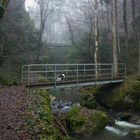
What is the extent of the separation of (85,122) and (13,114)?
436 cm

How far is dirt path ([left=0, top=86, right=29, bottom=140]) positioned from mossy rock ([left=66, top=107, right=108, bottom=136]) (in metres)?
2.41

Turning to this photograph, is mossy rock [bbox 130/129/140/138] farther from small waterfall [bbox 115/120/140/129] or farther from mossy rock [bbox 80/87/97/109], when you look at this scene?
mossy rock [bbox 80/87/97/109]

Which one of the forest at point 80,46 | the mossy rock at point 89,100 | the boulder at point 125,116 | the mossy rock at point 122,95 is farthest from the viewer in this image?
the forest at point 80,46

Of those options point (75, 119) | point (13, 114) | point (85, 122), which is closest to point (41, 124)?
point (13, 114)

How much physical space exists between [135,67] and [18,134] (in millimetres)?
20076

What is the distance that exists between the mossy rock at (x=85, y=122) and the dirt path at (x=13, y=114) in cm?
241

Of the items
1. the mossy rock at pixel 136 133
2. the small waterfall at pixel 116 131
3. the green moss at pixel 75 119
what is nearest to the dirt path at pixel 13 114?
the green moss at pixel 75 119

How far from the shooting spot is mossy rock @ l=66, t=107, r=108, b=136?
41.0 feet

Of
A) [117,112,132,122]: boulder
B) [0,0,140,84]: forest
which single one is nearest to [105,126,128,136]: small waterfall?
[117,112,132,122]: boulder

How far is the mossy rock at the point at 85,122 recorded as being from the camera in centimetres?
1251

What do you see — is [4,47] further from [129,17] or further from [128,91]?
[129,17]

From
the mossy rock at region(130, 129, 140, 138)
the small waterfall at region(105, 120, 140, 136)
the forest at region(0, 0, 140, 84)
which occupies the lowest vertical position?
the small waterfall at region(105, 120, 140, 136)

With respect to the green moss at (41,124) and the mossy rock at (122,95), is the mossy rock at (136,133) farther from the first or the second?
the mossy rock at (122,95)

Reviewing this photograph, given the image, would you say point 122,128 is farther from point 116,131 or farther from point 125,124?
point 125,124
